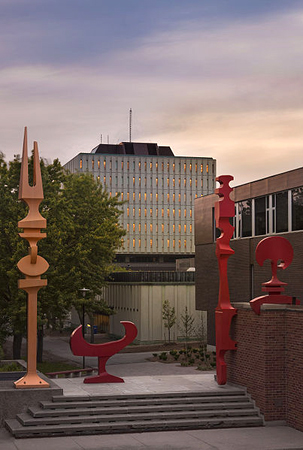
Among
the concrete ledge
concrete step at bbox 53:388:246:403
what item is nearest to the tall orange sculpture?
the concrete ledge

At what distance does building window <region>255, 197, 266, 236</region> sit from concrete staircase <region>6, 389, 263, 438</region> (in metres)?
19.9

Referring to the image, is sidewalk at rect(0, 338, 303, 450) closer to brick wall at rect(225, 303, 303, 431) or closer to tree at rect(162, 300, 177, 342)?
brick wall at rect(225, 303, 303, 431)

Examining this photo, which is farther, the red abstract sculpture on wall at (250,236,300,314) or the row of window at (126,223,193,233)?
the row of window at (126,223,193,233)

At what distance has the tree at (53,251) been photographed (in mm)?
43000

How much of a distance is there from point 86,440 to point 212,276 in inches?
1176

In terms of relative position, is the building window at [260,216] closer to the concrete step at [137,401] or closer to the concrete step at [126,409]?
the concrete step at [137,401]

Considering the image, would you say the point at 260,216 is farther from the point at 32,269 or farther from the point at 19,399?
the point at 19,399

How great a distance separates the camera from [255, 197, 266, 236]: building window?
4222 centimetres

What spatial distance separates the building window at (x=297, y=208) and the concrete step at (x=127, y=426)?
17475 mm

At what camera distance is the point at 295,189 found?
3850cm

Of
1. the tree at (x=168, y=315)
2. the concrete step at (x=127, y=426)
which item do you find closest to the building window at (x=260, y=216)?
the tree at (x=168, y=315)

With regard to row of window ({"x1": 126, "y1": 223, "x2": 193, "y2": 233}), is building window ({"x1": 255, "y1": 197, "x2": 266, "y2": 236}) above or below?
below

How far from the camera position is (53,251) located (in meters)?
44.2

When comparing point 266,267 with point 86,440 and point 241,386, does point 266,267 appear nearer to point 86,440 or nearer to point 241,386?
point 241,386
